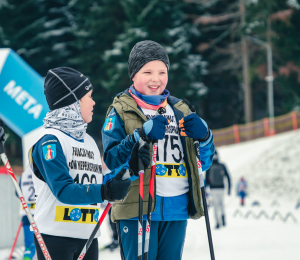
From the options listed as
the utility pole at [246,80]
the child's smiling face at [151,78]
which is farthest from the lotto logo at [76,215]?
the utility pole at [246,80]

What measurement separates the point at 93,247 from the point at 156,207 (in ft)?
1.61

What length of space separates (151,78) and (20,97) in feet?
15.9

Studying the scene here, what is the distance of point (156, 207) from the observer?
121 inches

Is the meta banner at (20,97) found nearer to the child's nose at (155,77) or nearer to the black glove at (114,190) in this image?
the child's nose at (155,77)

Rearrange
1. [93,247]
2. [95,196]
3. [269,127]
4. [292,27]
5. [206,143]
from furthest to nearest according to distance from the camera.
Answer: [292,27] → [269,127] → [206,143] → [93,247] → [95,196]

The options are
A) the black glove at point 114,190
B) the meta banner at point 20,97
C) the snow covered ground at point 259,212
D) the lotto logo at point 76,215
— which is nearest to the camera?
the black glove at point 114,190

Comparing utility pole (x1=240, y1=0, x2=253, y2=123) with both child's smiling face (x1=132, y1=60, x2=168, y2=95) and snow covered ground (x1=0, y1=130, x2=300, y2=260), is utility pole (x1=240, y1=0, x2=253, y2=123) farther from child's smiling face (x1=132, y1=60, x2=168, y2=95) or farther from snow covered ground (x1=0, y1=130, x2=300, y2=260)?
child's smiling face (x1=132, y1=60, x2=168, y2=95)

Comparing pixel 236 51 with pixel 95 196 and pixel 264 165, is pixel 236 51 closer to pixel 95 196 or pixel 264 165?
pixel 264 165

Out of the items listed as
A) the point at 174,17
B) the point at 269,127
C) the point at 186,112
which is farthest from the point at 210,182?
the point at 174,17

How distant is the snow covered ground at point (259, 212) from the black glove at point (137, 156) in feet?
13.5

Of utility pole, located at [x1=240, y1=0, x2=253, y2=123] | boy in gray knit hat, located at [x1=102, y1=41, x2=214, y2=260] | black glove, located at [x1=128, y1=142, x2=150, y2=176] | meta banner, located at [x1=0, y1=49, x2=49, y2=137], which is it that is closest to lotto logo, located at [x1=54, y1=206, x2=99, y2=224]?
boy in gray knit hat, located at [x1=102, y1=41, x2=214, y2=260]

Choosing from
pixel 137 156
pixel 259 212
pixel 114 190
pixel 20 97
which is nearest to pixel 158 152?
pixel 137 156

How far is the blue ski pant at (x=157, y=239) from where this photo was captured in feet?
9.92

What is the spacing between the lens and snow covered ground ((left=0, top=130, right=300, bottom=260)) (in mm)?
7148
